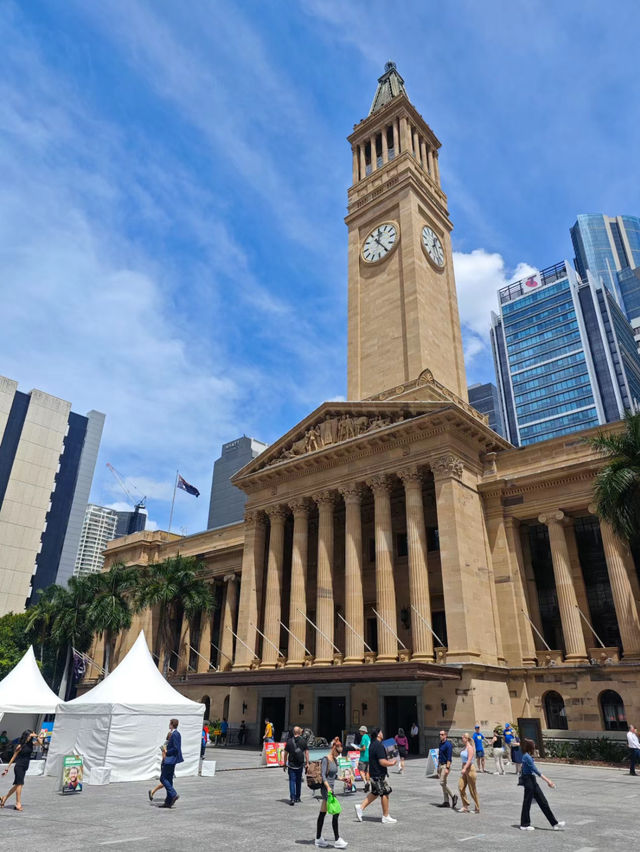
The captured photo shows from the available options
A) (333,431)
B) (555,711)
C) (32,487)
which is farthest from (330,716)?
(32,487)

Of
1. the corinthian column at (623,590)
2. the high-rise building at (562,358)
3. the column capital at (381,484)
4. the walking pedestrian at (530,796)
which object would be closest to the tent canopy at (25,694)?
the column capital at (381,484)

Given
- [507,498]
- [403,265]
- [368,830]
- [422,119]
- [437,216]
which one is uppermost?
[422,119]

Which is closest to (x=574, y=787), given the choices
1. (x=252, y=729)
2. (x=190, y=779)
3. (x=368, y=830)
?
(x=368, y=830)

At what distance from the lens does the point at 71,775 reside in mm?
17812

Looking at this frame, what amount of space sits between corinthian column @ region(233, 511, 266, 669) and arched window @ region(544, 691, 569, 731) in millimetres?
18290

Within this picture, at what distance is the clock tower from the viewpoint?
46.8 m

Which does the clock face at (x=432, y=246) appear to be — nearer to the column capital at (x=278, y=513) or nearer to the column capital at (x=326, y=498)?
the column capital at (x=326, y=498)

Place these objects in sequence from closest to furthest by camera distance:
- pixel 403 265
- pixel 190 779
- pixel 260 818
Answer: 1. pixel 260 818
2. pixel 190 779
3. pixel 403 265

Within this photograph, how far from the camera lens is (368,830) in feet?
41.9

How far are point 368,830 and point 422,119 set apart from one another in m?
A: 60.7

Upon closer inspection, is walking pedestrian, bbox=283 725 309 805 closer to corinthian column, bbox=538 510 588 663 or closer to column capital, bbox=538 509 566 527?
corinthian column, bbox=538 510 588 663

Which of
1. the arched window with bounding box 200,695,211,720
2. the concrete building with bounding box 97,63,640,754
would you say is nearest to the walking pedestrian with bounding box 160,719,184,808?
the concrete building with bounding box 97,63,640,754

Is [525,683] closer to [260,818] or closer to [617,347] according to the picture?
[260,818]

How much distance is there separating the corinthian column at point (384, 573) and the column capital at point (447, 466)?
3549 millimetres
